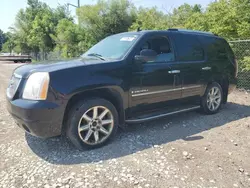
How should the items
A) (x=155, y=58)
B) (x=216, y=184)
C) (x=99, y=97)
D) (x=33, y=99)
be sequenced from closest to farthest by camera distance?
(x=216, y=184)
(x=33, y=99)
(x=99, y=97)
(x=155, y=58)

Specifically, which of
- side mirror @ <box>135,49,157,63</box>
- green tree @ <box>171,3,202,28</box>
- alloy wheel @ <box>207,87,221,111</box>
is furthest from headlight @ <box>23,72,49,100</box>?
green tree @ <box>171,3,202,28</box>

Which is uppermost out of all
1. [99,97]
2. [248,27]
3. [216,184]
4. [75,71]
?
[248,27]

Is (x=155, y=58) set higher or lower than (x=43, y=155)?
higher

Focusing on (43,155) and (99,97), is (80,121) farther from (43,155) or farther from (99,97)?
(43,155)

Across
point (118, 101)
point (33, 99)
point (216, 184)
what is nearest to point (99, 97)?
point (118, 101)

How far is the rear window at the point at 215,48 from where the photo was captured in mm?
5656

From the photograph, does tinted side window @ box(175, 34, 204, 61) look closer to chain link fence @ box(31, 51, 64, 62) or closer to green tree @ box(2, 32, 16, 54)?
chain link fence @ box(31, 51, 64, 62)

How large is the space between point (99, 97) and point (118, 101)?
0.34 metres

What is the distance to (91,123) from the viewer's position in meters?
3.88

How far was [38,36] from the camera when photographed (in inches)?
1194

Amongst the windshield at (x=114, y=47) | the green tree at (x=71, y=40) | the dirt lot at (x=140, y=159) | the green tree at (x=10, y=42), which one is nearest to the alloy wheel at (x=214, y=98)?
the dirt lot at (x=140, y=159)

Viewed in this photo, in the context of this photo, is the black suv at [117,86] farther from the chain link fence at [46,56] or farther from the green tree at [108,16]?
the chain link fence at [46,56]

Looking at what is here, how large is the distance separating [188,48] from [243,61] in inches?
154

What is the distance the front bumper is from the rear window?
3.66 metres
